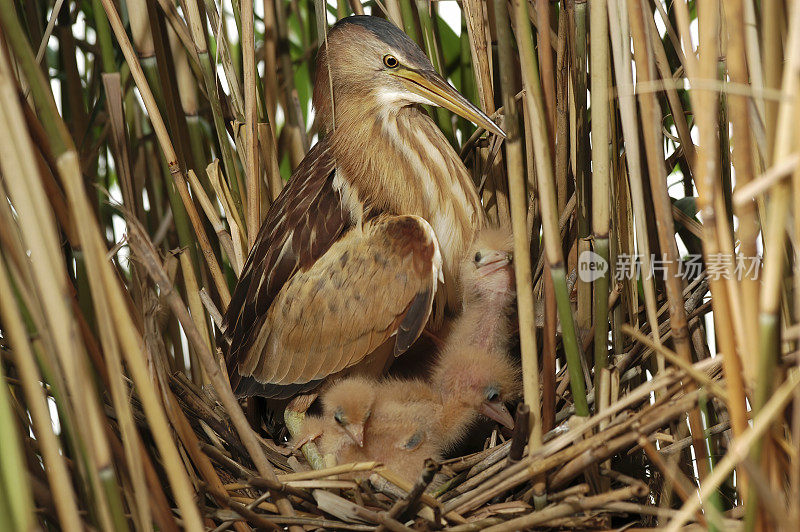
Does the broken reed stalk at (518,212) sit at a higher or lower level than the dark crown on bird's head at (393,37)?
lower

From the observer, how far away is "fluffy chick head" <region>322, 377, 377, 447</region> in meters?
1.20

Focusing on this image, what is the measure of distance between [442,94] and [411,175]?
0.16 meters

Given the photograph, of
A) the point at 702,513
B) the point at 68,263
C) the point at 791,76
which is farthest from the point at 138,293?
the point at 791,76

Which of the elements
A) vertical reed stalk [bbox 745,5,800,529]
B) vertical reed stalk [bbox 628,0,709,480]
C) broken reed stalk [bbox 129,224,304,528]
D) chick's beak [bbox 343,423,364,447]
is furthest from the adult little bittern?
vertical reed stalk [bbox 745,5,800,529]

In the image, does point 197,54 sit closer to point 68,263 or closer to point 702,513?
point 68,263

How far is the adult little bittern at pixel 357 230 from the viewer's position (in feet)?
4.12

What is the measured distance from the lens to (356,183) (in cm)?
136

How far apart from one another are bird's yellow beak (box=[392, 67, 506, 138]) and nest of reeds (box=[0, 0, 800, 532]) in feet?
0.23

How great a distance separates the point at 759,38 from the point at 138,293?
1037 millimetres

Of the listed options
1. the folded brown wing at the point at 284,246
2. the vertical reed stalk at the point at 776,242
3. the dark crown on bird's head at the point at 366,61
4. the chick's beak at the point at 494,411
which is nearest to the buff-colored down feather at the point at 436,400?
the chick's beak at the point at 494,411

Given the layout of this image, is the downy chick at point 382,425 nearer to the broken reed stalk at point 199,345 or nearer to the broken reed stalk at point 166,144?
the broken reed stalk at point 199,345

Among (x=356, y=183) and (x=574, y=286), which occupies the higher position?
(x=356, y=183)

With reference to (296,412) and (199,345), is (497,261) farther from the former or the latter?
(199,345)

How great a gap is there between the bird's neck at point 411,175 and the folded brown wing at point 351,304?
7 centimetres
